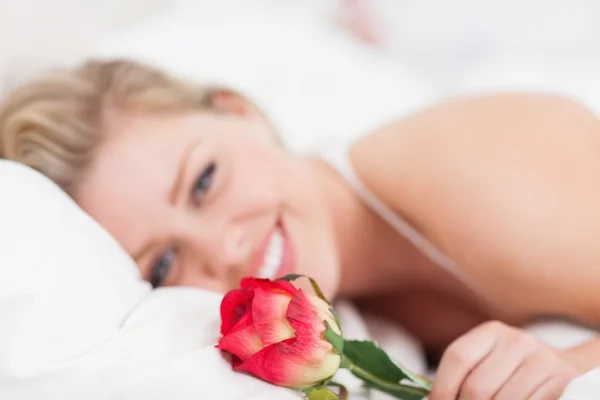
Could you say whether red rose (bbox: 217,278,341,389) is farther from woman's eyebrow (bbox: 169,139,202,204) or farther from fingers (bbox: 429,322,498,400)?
woman's eyebrow (bbox: 169,139,202,204)

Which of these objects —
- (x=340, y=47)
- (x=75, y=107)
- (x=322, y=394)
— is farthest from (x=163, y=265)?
(x=340, y=47)

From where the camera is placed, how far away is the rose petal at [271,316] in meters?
0.47

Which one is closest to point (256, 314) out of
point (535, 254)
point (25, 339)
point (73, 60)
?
point (25, 339)

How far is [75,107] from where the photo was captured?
0.90 metres

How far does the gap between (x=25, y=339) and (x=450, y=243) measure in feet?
1.66

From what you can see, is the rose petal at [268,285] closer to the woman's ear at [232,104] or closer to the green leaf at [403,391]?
the green leaf at [403,391]

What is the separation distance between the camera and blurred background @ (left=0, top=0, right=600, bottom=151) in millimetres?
1240

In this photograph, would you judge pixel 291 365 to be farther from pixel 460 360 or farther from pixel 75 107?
pixel 75 107

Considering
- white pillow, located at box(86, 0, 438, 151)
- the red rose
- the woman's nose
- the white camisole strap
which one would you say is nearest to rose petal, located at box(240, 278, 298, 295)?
the red rose

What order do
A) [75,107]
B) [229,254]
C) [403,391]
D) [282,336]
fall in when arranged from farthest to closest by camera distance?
[75,107] < [229,254] < [403,391] < [282,336]

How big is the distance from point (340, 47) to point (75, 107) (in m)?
0.63

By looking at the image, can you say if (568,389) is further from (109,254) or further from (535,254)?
(109,254)

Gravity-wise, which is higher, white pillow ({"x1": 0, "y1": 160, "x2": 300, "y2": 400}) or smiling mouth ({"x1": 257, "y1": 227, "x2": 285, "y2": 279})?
white pillow ({"x1": 0, "y1": 160, "x2": 300, "y2": 400})

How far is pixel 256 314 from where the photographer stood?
0.48 metres
